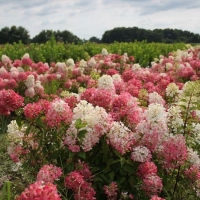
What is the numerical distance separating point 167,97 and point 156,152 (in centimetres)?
146

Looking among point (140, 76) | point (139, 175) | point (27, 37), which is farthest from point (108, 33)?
point (139, 175)

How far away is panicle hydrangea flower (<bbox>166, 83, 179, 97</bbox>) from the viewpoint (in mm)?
4430

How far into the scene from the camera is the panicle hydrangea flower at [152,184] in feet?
10.8

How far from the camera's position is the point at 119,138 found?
3250mm

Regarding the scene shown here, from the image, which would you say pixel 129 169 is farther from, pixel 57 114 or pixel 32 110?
pixel 32 110

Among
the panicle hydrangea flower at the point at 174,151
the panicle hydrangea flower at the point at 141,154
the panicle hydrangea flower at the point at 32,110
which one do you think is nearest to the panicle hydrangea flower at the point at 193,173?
the panicle hydrangea flower at the point at 174,151

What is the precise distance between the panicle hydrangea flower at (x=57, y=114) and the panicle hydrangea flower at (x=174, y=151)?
79cm

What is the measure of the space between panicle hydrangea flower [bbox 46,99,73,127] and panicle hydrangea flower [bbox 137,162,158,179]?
2.21ft

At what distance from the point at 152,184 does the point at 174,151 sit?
1.00ft

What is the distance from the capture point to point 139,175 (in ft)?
10.9

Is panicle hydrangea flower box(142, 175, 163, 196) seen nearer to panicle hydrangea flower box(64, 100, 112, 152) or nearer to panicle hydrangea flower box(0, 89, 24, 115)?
panicle hydrangea flower box(64, 100, 112, 152)

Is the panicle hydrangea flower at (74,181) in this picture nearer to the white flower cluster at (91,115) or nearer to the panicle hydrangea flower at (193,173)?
the white flower cluster at (91,115)

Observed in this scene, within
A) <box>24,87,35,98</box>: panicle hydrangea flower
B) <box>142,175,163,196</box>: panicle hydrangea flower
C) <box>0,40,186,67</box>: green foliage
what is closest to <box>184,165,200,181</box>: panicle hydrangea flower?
<box>142,175,163,196</box>: panicle hydrangea flower

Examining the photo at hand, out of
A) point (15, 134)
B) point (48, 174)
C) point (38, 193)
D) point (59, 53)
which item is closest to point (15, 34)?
point (59, 53)
